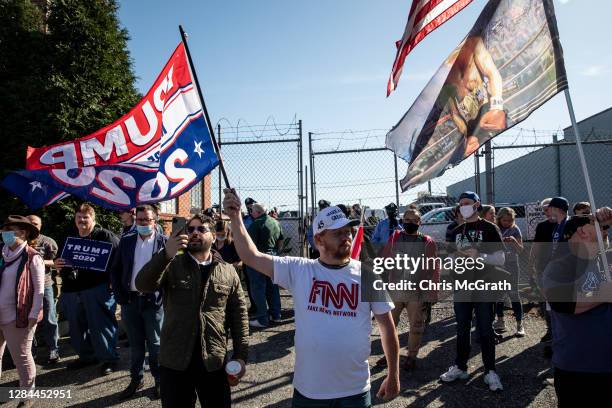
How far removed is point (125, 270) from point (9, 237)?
128cm

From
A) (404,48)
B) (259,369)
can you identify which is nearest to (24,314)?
(259,369)

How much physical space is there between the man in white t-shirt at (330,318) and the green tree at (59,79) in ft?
31.0

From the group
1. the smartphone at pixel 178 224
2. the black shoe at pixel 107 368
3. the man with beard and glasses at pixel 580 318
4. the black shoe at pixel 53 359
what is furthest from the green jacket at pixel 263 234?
the man with beard and glasses at pixel 580 318

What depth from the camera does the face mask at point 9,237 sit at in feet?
14.8

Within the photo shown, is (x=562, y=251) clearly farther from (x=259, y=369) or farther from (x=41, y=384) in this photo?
(x=41, y=384)

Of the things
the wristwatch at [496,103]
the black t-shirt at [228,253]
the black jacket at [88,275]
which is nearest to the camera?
the wristwatch at [496,103]

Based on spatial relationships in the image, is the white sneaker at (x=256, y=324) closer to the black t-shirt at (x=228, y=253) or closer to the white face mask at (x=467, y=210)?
the black t-shirt at (x=228, y=253)

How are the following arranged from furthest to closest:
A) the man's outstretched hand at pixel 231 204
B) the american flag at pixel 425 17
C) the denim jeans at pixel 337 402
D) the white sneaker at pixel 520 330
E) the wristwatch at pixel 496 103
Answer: the white sneaker at pixel 520 330 → the american flag at pixel 425 17 → the wristwatch at pixel 496 103 → the man's outstretched hand at pixel 231 204 → the denim jeans at pixel 337 402

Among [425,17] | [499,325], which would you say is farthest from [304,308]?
[499,325]

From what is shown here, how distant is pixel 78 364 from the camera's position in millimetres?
5605

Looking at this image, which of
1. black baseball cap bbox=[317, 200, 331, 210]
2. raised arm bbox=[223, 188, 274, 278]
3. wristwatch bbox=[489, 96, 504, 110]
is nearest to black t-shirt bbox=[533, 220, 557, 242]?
wristwatch bbox=[489, 96, 504, 110]

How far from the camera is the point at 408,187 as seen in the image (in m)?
4.19

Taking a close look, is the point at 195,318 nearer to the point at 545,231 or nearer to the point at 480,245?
the point at 480,245

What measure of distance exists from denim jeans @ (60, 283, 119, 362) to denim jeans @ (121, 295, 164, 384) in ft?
3.84
